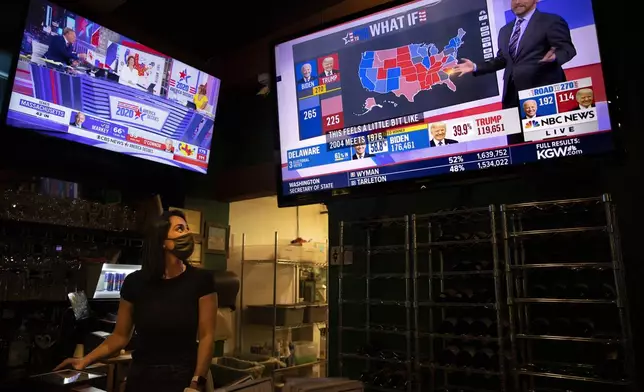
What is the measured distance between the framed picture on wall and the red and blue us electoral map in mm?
2556

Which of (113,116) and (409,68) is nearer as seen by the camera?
(409,68)

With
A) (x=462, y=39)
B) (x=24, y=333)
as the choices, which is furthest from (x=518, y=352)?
(x=24, y=333)

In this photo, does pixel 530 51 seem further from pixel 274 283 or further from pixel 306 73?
A: pixel 274 283

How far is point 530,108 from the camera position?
2.28m

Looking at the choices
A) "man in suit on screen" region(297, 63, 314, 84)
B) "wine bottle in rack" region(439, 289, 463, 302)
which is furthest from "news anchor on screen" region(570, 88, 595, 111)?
"man in suit on screen" region(297, 63, 314, 84)

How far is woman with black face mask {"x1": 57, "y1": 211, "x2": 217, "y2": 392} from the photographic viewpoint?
169 centimetres

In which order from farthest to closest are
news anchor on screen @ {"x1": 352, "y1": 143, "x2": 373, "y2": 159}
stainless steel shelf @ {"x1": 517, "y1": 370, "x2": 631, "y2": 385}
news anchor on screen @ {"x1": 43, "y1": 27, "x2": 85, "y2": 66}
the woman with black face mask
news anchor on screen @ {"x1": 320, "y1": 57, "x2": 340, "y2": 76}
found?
news anchor on screen @ {"x1": 43, "y1": 27, "x2": 85, "y2": 66}, news anchor on screen @ {"x1": 320, "y1": 57, "x2": 340, "y2": 76}, news anchor on screen @ {"x1": 352, "y1": 143, "x2": 373, "y2": 159}, stainless steel shelf @ {"x1": 517, "y1": 370, "x2": 631, "y2": 385}, the woman with black face mask

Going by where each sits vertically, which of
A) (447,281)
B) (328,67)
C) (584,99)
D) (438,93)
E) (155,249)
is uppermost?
(328,67)

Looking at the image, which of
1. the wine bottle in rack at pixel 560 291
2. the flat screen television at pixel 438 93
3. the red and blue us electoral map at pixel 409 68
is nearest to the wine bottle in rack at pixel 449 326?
the wine bottle in rack at pixel 560 291

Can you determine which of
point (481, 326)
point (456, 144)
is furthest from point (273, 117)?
point (481, 326)

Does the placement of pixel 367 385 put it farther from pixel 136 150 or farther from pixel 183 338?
pixel 136 150

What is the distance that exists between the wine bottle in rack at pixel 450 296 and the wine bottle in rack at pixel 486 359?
0.28 m

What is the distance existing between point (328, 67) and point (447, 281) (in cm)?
153

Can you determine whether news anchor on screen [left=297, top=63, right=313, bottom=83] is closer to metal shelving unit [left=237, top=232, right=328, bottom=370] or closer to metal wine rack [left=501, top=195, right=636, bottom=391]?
metal wine rack [left=501, top=195, right=636, bottom=391]
